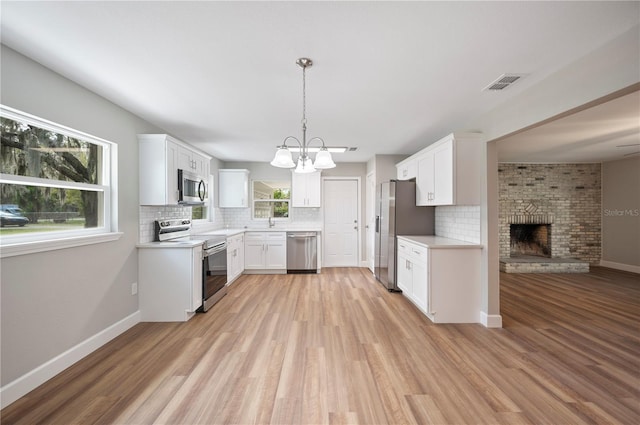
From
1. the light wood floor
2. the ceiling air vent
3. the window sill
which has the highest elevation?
the ceiling air vent

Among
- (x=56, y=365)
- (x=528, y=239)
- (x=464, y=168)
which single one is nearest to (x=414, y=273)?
(x=464, y=168)

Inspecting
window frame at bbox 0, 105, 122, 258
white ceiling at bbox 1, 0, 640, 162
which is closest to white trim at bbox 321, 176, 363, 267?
white ceiling at bbox 1, 0, 640, 162

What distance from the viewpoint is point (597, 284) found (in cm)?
506

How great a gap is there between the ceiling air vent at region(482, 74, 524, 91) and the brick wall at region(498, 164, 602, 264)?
15.2ft

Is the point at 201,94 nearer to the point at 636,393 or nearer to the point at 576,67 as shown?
the point at 576,67

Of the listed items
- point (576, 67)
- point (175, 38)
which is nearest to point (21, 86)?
point (175, 38)

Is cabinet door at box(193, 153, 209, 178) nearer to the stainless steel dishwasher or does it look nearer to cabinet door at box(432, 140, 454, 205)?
the stainless steel dishwasher

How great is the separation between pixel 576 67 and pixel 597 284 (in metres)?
4.79

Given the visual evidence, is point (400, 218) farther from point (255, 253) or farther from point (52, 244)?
point (52, 244)

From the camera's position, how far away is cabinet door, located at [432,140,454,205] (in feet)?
11.4

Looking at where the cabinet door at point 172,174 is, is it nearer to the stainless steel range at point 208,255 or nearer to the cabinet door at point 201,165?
the stainless steel range at point 208,255

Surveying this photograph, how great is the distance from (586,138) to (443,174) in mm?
2768

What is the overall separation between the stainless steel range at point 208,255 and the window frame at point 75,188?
0.78m

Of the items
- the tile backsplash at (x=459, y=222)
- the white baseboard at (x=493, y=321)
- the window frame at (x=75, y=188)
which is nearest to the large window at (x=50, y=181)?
the window frame at (x=75, y=188)
